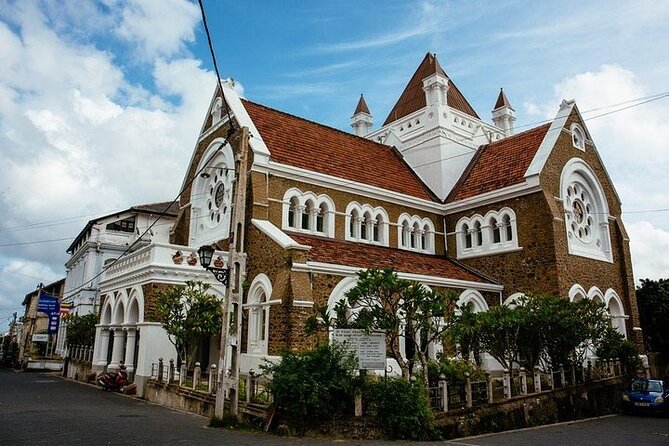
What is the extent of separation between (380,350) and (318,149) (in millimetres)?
14080

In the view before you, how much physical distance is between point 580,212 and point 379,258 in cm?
1147

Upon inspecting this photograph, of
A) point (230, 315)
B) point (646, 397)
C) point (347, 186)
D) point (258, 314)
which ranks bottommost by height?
point (646, 397)

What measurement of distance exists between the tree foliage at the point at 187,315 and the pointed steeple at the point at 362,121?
71.0 ft

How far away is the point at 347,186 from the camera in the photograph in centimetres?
2333

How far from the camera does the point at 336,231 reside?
22.6 meters

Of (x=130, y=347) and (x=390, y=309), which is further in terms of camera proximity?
(x=130, y=347)

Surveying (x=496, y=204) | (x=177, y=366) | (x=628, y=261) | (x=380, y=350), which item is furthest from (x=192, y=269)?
(x=628, y=261)

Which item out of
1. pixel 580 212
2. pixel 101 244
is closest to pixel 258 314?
pixel 580 212

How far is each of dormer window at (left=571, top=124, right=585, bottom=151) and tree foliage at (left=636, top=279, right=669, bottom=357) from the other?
31.5 feet

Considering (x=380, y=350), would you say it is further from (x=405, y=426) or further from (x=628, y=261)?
(x=628, y=261)

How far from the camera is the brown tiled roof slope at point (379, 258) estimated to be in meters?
19.2

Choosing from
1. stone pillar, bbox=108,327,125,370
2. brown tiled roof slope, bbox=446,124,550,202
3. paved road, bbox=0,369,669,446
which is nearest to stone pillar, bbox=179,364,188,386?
paved road, bbox=0,369,669,446

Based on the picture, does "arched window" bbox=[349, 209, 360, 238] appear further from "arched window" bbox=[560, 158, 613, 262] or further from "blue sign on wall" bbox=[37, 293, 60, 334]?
"blue sign on wall" bbox=[37, 293, 60, 334]

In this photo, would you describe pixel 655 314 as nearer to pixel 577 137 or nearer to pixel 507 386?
pixel 577 137
